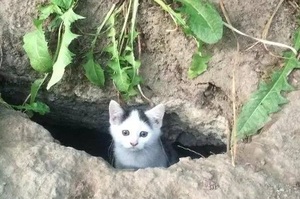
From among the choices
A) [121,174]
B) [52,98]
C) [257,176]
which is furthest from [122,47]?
[257,176]

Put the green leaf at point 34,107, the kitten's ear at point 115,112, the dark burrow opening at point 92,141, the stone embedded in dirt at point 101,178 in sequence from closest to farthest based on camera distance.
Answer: the stone embedded in dirt at point 101,178 < the green leaf at point 34,107 < the kitten's ear at point 115,112 < the dark burrow opening at point 92,141

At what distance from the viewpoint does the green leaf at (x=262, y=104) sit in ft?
15.3

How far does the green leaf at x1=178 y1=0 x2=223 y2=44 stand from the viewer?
467 cm

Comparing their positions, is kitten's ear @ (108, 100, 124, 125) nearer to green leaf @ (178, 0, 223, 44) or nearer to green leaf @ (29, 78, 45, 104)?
green leaf @ (29, 78, 45, 104)

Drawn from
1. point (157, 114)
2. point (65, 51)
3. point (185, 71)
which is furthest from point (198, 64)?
point (65, 51)

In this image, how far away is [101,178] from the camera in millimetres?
4254

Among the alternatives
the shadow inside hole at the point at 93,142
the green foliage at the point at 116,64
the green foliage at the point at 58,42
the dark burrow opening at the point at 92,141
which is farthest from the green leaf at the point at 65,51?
the shadow inside hole at the point at 93,142

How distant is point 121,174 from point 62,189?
42 cm

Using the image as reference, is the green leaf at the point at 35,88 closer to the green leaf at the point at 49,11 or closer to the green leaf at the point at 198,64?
the green leaf at the point at 49,11

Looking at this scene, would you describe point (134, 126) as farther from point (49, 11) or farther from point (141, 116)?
point (49, 11)

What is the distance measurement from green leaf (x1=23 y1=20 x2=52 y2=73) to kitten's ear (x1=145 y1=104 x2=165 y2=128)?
938 mm

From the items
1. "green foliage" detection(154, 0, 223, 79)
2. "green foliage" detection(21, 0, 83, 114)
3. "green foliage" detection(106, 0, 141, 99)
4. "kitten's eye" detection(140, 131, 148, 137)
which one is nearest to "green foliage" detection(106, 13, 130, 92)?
"green foliage" detection(106, 0, 141, 99)

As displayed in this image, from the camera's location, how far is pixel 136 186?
167 inches

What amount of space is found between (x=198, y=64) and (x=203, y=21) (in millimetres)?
383
